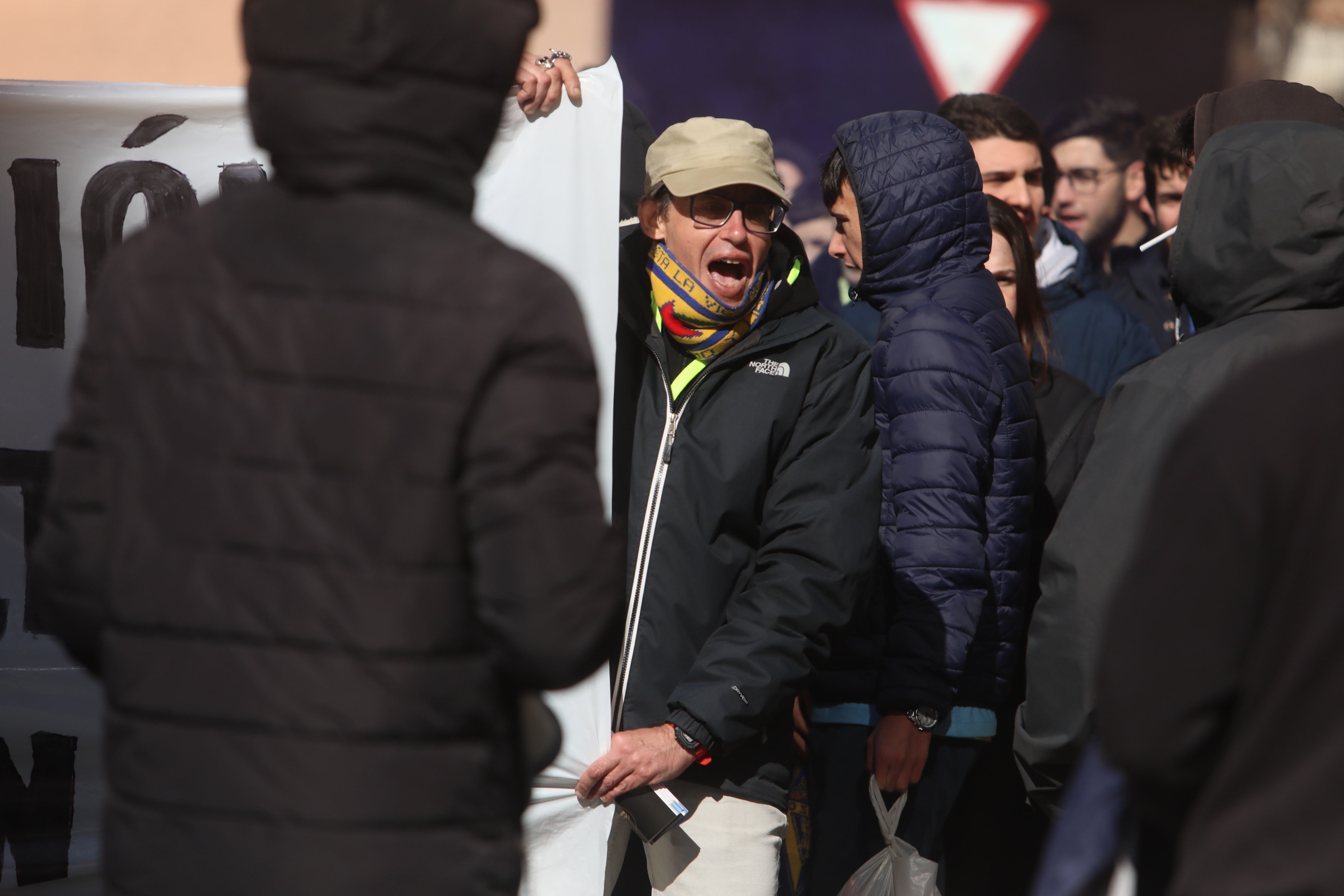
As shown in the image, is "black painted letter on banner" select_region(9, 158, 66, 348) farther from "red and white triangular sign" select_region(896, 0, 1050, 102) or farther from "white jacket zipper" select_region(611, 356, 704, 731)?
"red and white triangular sign" select_region(896, 0, 1050, 102)

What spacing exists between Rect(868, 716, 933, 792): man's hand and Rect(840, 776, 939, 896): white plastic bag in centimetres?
4

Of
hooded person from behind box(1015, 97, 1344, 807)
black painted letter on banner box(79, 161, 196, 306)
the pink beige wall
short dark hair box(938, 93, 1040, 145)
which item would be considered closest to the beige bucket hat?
hooded person from behind box(1015, 97, 1344, 807)

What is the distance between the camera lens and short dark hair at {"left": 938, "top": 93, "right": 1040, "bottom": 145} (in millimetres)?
3932

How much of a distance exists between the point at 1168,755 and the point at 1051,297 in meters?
3.05

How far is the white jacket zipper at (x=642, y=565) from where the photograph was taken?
236 cm

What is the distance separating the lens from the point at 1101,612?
1.88 meters

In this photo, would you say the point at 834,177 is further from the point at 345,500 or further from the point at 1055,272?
the point at 345,500

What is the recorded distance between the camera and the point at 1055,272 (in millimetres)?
4059

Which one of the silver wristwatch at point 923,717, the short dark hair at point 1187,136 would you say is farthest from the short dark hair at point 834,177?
the silver wristwatch at point 923,717

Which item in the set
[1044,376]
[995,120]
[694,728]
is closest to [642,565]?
[694,728]

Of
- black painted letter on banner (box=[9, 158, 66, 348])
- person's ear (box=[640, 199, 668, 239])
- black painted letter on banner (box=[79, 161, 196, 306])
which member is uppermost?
person's ear (box=[640, 199, 668, 239])

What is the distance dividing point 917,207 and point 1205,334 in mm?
859

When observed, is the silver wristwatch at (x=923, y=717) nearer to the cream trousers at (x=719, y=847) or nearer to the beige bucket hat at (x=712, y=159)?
the cream trousers at (x=719, y=847)

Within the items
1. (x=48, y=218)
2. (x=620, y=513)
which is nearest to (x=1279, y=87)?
(x=620, y=513)
